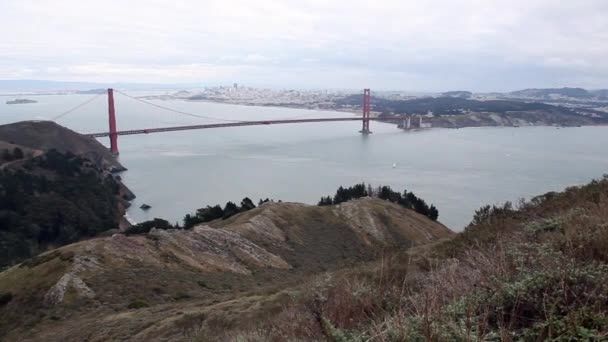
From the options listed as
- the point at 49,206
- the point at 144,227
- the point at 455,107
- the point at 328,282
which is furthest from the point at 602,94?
the point at 328,282

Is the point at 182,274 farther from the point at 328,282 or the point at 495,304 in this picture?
the point at 495,304

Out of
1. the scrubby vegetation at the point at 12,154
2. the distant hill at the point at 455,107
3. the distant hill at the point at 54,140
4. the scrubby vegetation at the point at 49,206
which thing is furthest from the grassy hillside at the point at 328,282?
the distant hill at the point at 455,107

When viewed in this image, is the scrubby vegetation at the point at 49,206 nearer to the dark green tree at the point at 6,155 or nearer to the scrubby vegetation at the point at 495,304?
the dark green tree at the point at 6,155

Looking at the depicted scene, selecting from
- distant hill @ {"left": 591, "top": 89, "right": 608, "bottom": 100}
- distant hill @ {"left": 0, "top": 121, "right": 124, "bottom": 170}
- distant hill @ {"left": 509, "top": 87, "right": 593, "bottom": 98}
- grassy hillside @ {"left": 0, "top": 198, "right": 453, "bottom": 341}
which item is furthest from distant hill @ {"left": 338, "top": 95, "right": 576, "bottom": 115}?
grassy hillside @ {"left": 0, "top": 198, "right": 453, "bottom": 341}

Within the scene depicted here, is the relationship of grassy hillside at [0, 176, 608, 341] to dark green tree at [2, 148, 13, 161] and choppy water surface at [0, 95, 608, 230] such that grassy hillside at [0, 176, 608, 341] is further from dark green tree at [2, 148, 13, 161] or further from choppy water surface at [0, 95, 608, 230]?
dark green tree at [2, 148, 13, 161]

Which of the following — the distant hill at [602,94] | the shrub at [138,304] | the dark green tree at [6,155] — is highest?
the distant hill at [602,94]
